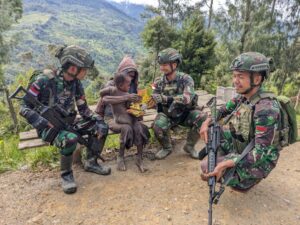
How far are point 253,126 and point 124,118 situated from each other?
74.1 inches

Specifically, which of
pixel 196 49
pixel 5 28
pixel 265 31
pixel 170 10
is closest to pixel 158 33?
pixel 196 49

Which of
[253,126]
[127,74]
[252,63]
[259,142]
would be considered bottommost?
[259,142]

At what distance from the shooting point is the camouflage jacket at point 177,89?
15.5ft

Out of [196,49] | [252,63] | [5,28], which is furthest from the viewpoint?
[5,28]

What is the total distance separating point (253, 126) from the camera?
3.42 m

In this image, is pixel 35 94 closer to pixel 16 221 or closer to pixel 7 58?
pixel 16 221

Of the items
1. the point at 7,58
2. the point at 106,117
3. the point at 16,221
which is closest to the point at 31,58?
the point at 7,58

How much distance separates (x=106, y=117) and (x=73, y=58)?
1.39 meters

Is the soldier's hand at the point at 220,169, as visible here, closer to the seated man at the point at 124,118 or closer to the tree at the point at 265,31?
the seated man at the point at 124,118

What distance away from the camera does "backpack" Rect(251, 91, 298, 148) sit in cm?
337

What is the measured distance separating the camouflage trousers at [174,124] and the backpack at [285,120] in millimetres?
1534

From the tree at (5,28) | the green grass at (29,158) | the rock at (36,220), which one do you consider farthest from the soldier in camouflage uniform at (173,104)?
the tree at (5,28)

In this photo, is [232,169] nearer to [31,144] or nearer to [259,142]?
[259,142]

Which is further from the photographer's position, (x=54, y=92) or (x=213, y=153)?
(x=54, y=92)
